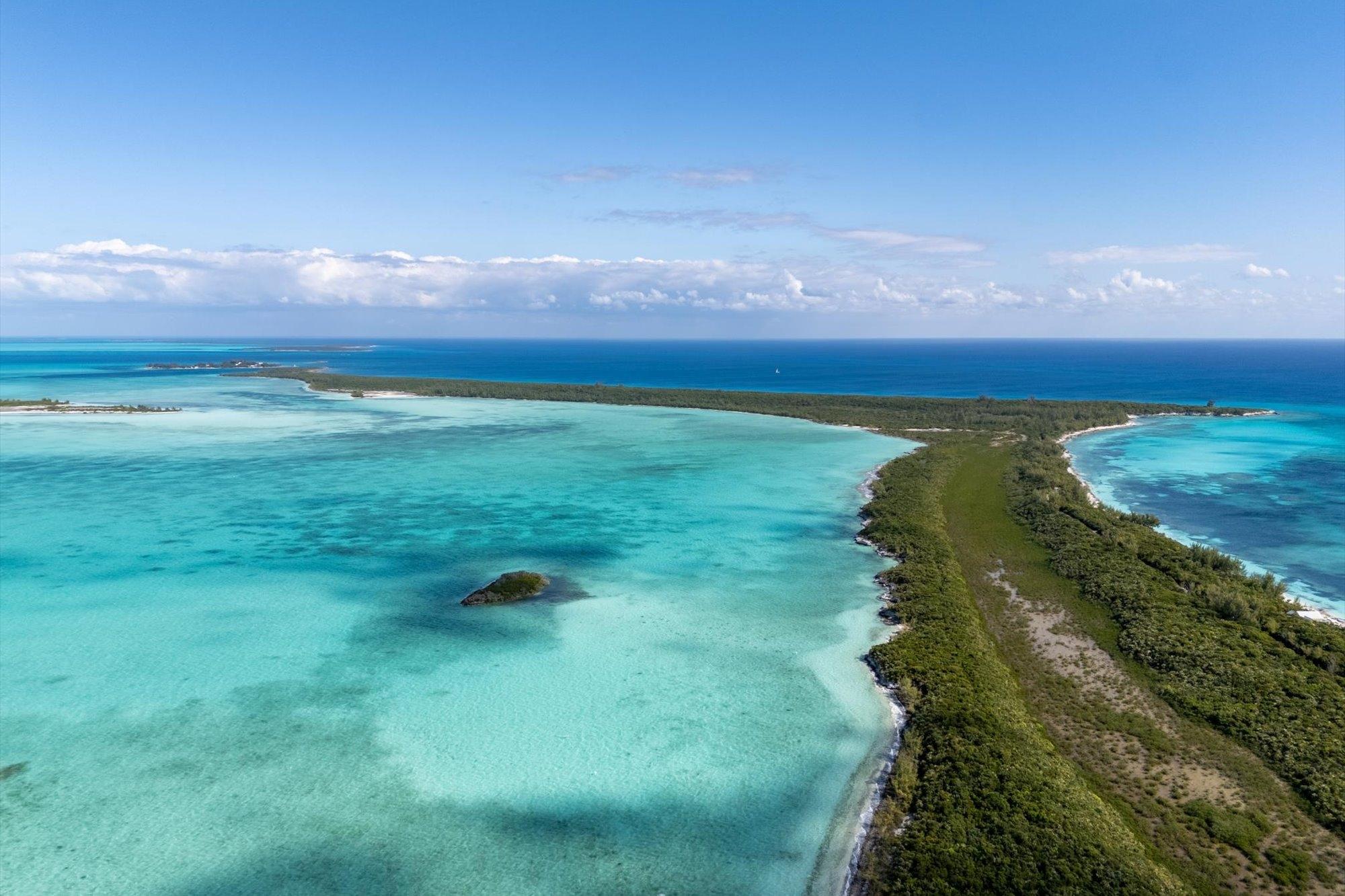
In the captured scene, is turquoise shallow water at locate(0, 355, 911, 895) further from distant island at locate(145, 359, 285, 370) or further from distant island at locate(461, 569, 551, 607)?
distant island at locate(145, 359, 285, 370)

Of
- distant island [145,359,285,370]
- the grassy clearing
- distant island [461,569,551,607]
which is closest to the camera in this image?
the grassy clearing

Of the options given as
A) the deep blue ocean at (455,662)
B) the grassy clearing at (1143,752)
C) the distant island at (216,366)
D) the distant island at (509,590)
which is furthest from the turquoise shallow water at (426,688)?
the distant island at (216,366)

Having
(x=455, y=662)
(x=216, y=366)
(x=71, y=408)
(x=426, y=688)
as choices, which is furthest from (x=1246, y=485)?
(x=216, y=366)

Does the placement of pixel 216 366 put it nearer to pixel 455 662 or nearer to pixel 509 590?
pixel 509 590

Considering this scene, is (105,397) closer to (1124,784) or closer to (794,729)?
(794,729)

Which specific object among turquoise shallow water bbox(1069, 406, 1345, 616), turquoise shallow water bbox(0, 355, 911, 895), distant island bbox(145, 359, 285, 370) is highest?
distant island bbox(145, 359, 285, 370)

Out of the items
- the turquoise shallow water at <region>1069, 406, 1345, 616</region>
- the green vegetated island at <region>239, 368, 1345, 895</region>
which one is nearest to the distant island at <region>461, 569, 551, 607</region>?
the green vegetated island at <region>239, 368, 1345, 895</region>

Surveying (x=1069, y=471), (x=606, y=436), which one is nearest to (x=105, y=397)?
(x=606, y=436)
